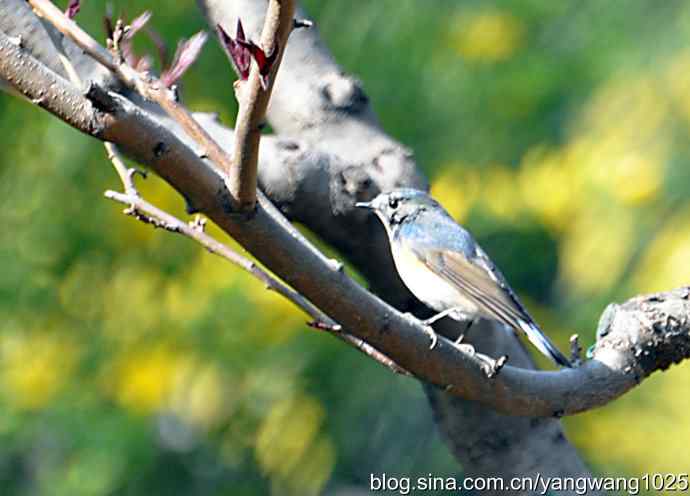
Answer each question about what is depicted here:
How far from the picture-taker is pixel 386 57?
2004 millimetres

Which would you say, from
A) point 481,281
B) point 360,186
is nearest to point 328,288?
point 360,186

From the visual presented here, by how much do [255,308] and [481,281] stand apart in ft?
1.06

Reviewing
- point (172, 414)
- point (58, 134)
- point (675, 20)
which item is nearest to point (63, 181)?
point (58, 134)

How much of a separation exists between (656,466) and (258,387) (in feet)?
2.00

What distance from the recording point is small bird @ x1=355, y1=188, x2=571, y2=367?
1.45 meters

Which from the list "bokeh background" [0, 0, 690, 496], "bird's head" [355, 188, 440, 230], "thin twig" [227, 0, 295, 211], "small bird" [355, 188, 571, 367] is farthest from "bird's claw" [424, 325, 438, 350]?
"bokeh background" [0, 0, 690, 496]

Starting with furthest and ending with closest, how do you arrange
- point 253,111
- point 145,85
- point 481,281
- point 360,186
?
point 481,281 < point 360,186 < point 145,85 < point 253,111

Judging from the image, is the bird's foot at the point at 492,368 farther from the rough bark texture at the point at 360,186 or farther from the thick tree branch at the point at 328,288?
the rough bark texture at the point at 360,186

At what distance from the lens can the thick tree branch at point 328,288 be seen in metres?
0.83

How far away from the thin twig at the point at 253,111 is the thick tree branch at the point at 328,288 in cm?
2

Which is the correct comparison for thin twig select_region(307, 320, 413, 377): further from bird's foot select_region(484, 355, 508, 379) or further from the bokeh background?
the bokeh background

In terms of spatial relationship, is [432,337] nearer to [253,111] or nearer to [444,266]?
[253,111]

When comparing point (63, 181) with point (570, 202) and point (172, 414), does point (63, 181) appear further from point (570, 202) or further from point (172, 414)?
point (570, 202)

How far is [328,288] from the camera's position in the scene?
91cm
